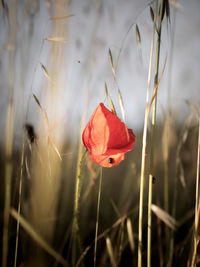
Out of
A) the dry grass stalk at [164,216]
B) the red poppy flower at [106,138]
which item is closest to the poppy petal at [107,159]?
the red poppy flower at [106,138]

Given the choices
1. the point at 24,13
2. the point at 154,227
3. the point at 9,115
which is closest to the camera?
the point at 9,115

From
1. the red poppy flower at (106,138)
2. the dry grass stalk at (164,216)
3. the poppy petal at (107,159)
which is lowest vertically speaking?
the dry grass stalk at (164,216)

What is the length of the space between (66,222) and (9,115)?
1.76ft

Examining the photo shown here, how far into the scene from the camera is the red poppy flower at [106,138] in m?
0.34

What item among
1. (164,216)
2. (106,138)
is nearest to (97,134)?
(106,138)

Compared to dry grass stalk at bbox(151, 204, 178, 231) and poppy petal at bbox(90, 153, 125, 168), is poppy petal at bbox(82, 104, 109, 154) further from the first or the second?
dry grass stalk at bbox(151, 204, 178, 231)

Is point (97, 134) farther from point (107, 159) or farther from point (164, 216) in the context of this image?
point (164, 216)

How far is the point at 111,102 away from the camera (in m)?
0.37

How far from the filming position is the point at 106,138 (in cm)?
34

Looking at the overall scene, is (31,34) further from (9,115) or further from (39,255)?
(39,255)

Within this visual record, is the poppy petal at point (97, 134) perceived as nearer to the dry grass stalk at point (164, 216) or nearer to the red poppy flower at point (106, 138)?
the red poppy flower at point (106, 138)

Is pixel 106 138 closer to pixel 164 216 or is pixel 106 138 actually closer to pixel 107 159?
pixel 107 159

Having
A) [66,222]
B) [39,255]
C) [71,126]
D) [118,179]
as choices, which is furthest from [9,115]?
[118,179]

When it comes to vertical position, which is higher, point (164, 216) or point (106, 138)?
point (106, 138)
